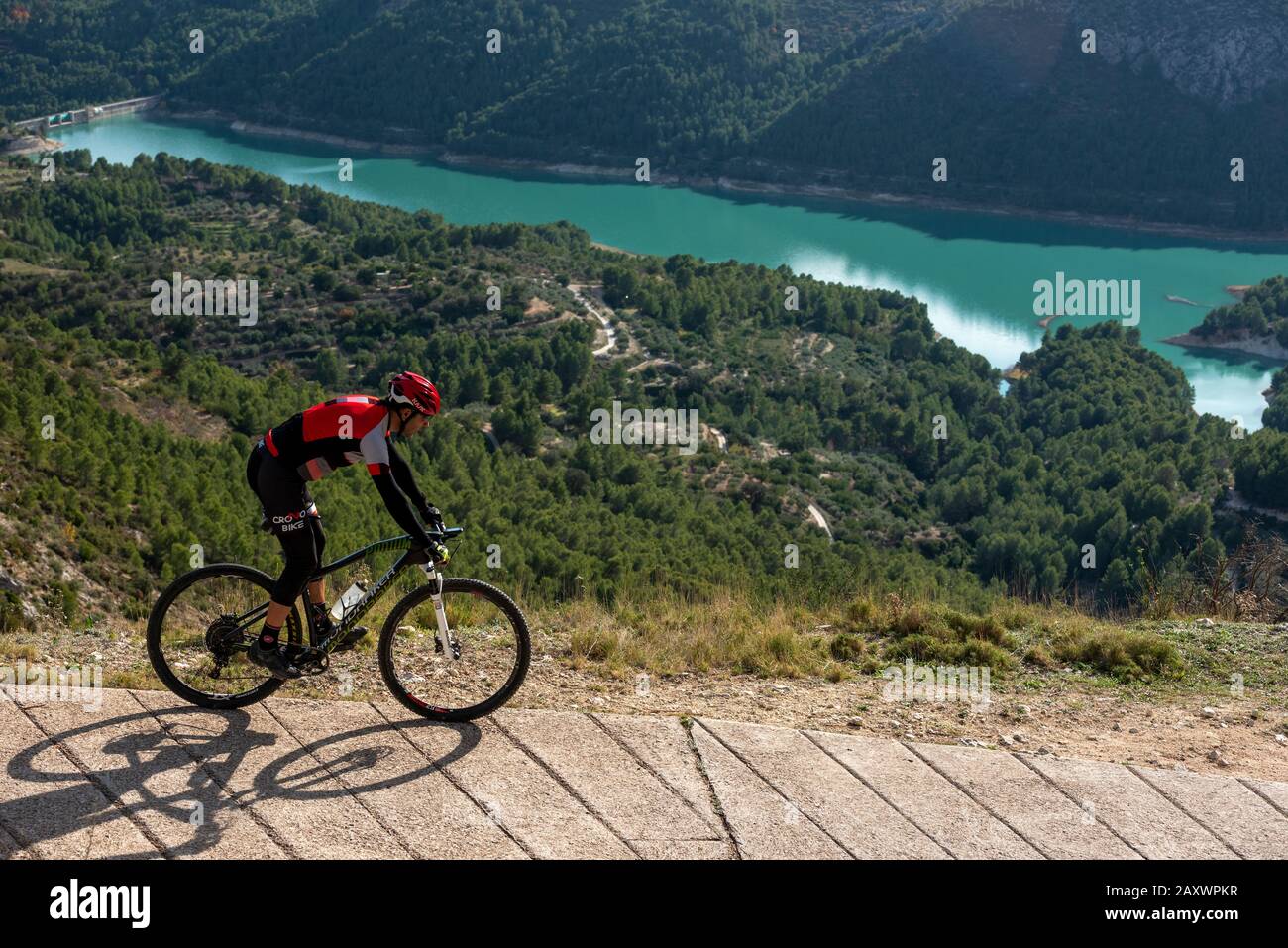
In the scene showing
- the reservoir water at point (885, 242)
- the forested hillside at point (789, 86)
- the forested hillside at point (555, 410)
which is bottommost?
the forested hillside at point (555, 410)

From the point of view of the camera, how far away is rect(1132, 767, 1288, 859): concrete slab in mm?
4770

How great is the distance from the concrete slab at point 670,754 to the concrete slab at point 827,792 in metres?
0.18

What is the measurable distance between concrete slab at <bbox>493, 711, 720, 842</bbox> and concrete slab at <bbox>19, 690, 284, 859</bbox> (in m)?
1.14

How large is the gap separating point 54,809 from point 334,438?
1607 millimetres

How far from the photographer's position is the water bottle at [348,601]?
5.28 meters

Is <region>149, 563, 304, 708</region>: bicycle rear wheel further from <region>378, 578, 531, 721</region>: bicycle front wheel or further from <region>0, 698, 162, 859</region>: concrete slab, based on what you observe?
<region>0, 698, 162, 859</region>: concrete slab

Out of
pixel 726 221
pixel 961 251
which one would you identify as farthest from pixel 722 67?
pixel 961 251

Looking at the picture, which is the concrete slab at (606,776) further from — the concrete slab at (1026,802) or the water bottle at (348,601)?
the concrete slab at (1026,802)

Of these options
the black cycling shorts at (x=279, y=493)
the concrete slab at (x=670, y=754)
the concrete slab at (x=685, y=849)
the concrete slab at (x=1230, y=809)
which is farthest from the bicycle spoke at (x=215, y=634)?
the concrete slab at (x=1230, y=809)

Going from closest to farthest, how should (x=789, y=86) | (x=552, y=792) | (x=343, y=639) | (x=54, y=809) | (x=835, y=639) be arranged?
(x=54, y=809) < (x=552, y=792) < (x=343, y=639) < (x=835, y=639) < (x=789, y=86)

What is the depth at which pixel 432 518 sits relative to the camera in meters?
4.99

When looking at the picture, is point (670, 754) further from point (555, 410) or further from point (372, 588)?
point (555, 410)

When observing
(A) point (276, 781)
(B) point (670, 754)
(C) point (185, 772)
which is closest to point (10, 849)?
(C) point (185, 772)
